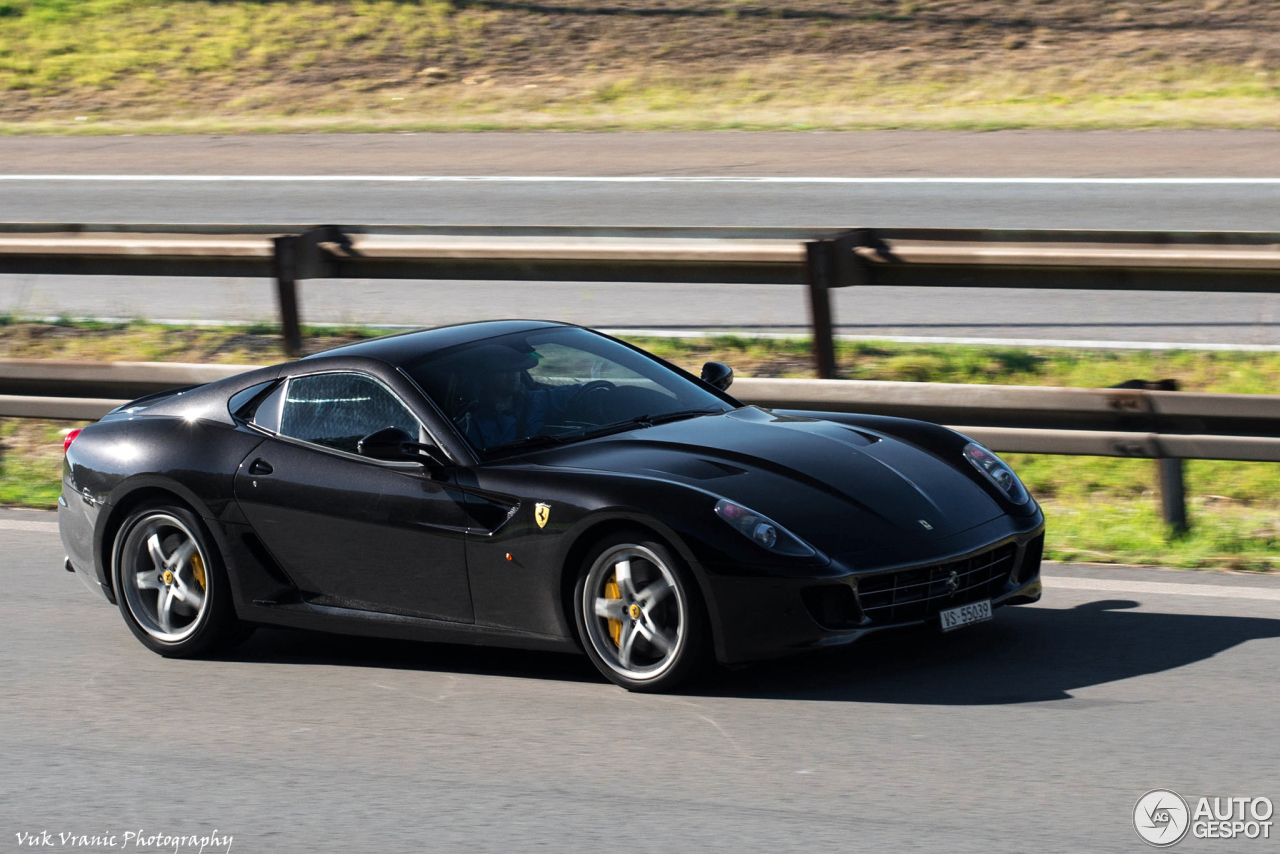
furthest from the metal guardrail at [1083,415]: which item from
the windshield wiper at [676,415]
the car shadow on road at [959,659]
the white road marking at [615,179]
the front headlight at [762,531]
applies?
the white road marking at [615,179]

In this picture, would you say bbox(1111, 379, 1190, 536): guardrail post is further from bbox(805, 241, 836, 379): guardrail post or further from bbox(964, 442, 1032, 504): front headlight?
bbox(805, 241, 836, 379): guardrail post

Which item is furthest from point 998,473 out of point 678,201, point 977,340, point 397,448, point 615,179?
point 615,179

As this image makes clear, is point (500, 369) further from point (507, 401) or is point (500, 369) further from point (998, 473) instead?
point (998, 473)

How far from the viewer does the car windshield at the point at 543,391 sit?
21.0 feet

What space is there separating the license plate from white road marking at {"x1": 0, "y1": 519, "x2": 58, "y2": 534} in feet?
16.3

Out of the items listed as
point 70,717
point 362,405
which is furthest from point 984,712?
point 70,717

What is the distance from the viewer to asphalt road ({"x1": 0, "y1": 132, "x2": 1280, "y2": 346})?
468 inches

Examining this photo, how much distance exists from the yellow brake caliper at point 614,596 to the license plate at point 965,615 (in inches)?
41.4

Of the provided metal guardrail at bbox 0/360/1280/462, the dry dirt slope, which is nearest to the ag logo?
metal guardrail at bbox 0/360/1280/462

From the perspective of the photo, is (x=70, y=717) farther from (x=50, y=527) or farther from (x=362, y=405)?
(x=50, y=527)

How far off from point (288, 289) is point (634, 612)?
15.9 feet

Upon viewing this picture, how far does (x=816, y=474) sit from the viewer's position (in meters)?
6.00

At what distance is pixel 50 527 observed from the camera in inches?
352

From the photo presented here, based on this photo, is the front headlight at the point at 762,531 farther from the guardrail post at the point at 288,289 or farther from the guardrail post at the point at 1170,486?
the guardrail post at the point at 288,289
